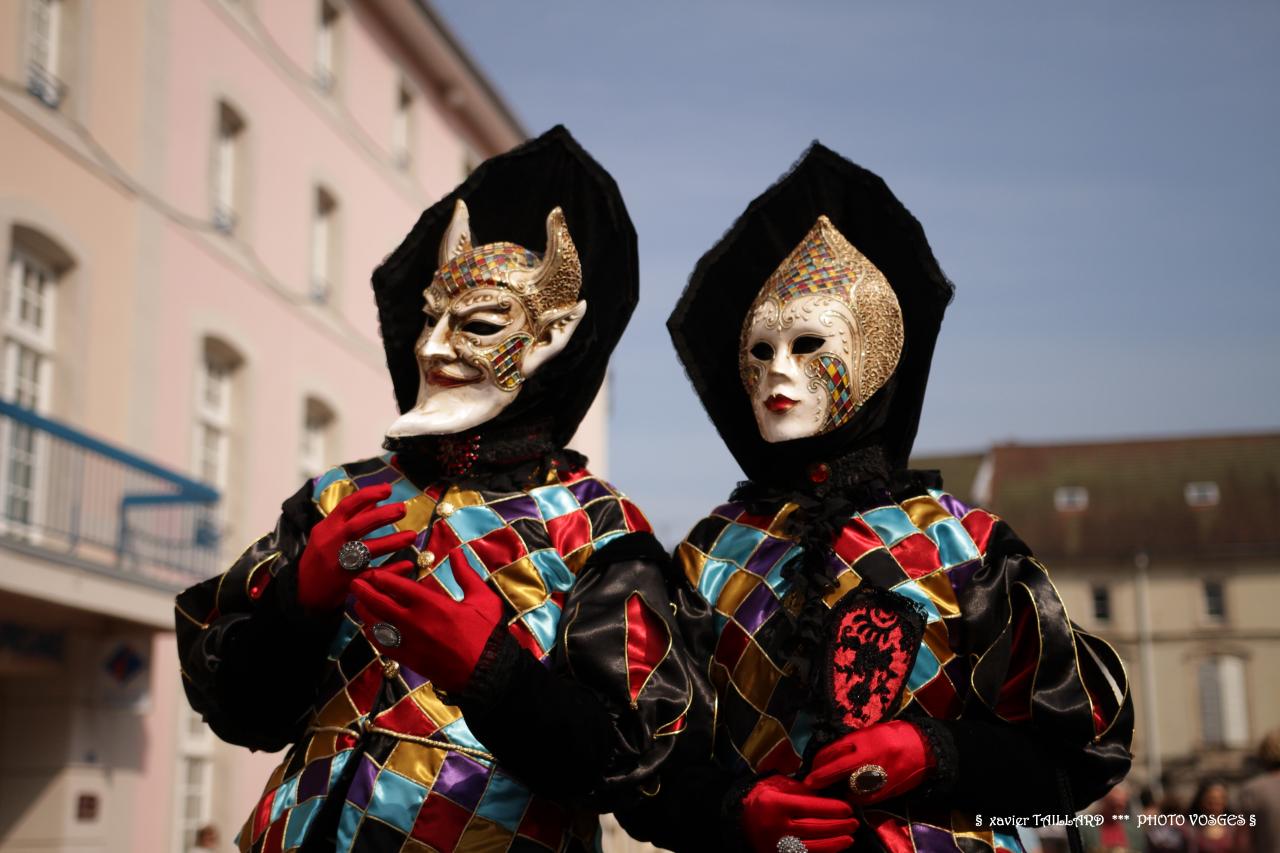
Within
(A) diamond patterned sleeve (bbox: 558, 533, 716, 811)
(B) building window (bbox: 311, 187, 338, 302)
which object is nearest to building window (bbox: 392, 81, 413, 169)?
(B) building window (bbox: 311, 187, 338, 302)

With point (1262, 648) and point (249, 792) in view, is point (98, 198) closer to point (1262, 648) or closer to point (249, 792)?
point (249, 792)

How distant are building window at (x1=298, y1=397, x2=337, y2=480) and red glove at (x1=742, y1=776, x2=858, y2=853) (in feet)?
54.0

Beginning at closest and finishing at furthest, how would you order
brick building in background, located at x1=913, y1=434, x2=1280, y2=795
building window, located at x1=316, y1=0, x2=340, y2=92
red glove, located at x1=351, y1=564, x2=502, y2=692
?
red glove, located at x1=351, y1=564, x2=502, y2=692 < building window, located at x1=316, y1=0, x2=340, y2=92 < brick building in background, located at x1=913, y1=434, x2=1280, y2=795

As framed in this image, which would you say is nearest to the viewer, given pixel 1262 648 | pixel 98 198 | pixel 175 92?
pixel 98 198

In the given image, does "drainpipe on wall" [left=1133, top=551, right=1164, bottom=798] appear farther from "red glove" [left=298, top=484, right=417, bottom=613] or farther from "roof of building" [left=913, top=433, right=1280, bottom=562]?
"red glove" [left=298, top=484, right=417, bottom=613]

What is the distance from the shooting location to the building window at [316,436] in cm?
1983

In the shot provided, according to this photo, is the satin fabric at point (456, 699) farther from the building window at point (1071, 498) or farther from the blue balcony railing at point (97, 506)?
the building window at point (1071, 498)

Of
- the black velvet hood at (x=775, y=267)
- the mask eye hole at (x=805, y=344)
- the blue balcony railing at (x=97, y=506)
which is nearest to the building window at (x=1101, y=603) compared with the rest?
the blue balcony railing at (x=97, y=506)

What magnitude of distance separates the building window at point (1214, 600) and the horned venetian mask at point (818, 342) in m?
42.8

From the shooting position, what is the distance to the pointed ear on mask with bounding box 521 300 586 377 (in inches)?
176

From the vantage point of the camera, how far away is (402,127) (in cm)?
2366

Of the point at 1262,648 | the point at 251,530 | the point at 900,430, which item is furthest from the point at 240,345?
the point at 1262,648

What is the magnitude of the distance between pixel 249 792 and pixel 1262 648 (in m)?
33.9

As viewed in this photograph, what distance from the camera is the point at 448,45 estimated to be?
77.0 ft
